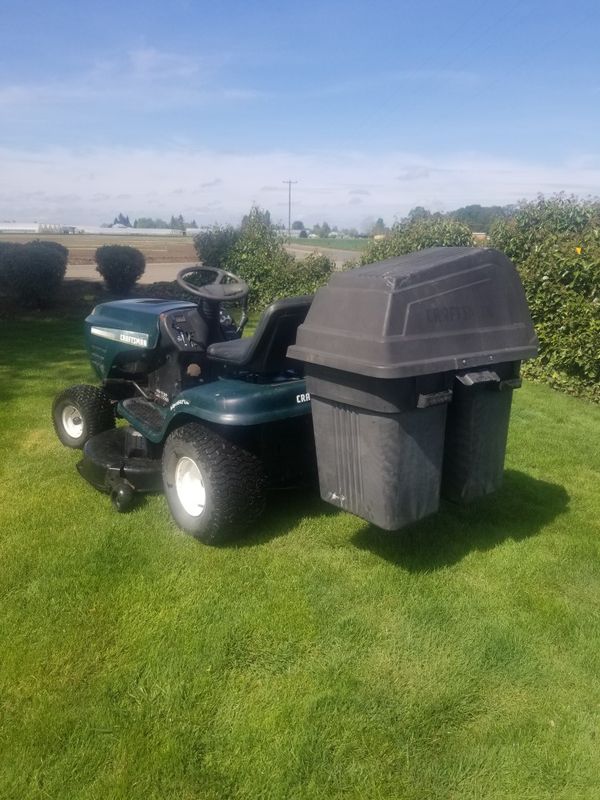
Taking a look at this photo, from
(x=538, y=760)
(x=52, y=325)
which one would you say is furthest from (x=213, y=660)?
(x=52, y=325)

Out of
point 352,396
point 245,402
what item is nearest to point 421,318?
point 352,396

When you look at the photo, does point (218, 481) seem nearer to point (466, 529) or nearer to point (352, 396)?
point (352, 396)

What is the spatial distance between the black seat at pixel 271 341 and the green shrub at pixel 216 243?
10.2m

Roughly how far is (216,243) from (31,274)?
3.89 meters

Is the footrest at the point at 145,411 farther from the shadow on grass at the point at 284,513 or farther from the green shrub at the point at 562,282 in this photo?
the green shrub at the point at 562,282

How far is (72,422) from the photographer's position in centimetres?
482

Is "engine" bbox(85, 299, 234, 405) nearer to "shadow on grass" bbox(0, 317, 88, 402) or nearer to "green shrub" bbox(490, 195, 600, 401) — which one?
"shadow on grass" bbox(0, 317, 88, 402)

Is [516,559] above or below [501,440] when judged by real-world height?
below

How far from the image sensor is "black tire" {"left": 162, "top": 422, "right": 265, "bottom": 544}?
313 centimetres

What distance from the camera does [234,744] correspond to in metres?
2.13

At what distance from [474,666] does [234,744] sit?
0.98 m

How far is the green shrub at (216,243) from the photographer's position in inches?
527

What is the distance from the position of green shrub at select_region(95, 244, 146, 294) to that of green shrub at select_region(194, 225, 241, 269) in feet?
4.37

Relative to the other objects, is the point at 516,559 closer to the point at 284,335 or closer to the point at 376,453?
the point at 376,453
